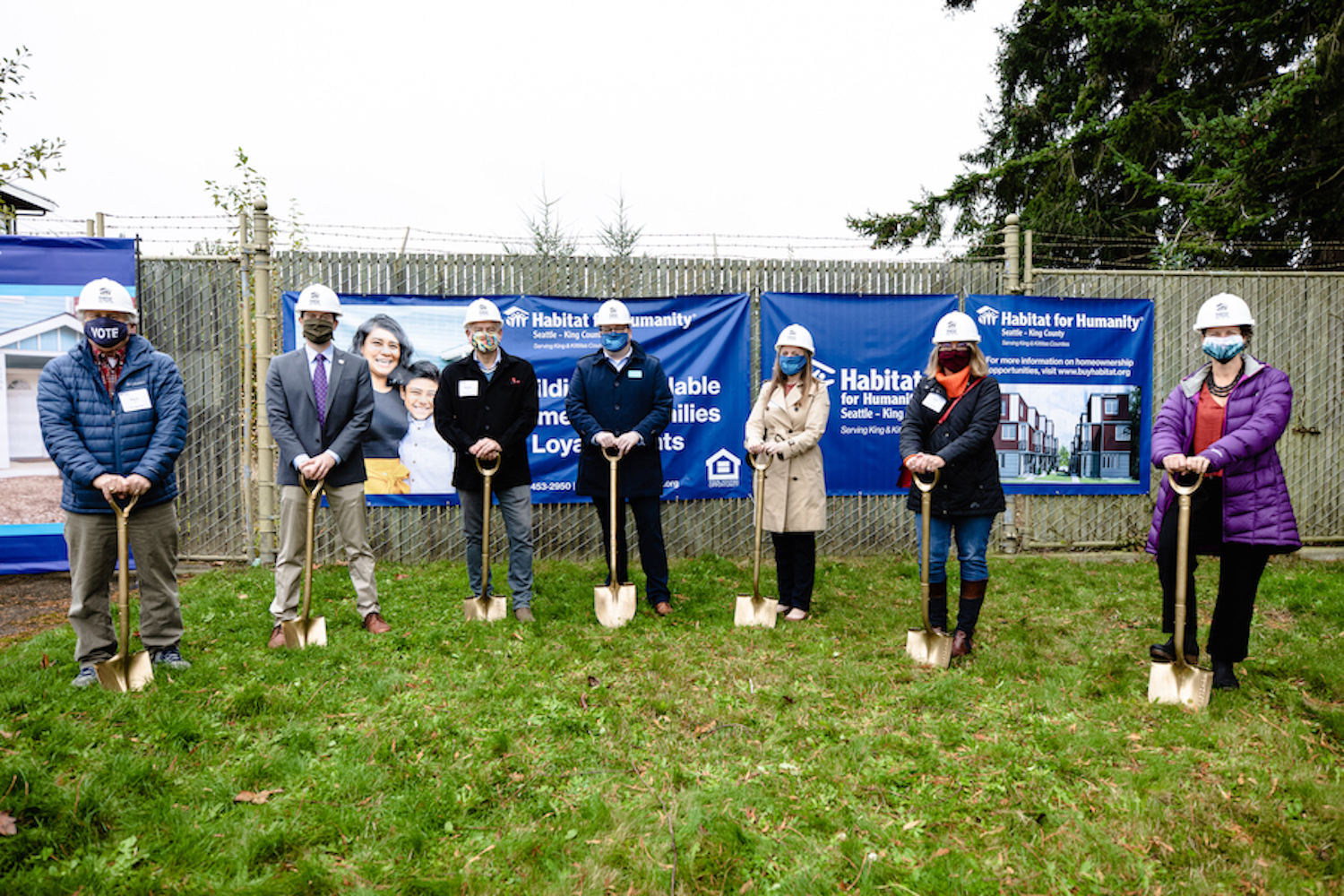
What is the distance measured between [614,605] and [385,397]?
2983mm

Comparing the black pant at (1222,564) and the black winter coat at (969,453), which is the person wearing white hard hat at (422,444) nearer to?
the black winter coat at (969,453)

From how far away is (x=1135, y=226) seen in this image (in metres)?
13.0

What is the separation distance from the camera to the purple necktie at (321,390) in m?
4.80

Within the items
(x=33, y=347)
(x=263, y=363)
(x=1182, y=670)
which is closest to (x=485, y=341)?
(x=263, y=363)

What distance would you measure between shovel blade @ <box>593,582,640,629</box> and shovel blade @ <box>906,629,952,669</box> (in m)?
1.81

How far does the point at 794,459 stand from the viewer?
17.4 feet

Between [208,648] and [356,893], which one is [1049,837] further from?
[208,648]

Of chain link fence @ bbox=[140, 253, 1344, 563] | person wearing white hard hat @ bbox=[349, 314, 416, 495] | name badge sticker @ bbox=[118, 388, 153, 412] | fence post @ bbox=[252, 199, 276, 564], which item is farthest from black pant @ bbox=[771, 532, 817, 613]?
fence post @ bbox=[252, 199, 276, 564]

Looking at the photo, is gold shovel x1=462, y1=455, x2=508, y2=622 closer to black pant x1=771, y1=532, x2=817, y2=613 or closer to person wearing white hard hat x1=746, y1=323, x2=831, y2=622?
person wearing white hard hat x1=746, y1=323, x2=831, y2=622

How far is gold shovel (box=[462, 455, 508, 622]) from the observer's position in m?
5.11

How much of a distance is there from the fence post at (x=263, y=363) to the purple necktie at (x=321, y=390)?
1868mm

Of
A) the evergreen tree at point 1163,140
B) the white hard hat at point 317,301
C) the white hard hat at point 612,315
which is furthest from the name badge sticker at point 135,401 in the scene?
the evergreen tree at point 1163,140

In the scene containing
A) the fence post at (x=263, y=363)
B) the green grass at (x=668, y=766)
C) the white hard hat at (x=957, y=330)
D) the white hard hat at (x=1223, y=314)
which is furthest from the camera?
the fence post at (x=263, y=363)

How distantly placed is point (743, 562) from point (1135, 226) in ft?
35.0
